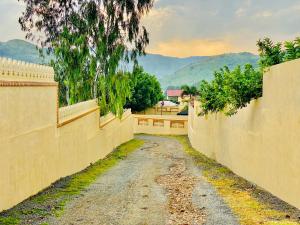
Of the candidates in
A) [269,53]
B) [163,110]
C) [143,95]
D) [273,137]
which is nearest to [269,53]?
[269,53]

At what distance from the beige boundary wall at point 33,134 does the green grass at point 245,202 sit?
5119 mm

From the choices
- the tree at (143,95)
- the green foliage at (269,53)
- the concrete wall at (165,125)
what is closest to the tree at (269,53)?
the green foliage at (269,53)

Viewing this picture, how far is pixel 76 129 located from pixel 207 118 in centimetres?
1003

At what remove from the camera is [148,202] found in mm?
11391

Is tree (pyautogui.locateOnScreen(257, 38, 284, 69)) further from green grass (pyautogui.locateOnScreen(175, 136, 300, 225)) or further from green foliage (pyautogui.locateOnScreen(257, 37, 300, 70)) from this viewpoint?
green grass (pyautogui.locateOnScreen(175, 136, 300, 225))

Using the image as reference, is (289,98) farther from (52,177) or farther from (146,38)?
(146,38)

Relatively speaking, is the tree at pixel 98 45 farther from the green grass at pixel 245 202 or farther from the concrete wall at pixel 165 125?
the concrete wall at pixel 165 125

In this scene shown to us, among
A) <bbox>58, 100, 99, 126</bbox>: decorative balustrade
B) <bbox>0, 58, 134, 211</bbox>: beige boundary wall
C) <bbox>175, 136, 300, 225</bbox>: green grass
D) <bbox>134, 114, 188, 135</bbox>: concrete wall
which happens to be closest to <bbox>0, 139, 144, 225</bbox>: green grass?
<bbox>0, 58, 134, 211</bbox>: beige boundary wall

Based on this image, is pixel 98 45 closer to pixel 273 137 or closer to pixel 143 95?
pixel 273 137

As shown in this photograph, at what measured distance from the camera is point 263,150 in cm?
1284

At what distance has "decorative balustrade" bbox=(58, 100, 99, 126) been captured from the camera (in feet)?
51.8

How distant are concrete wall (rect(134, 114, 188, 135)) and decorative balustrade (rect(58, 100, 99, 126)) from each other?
29.4 meters

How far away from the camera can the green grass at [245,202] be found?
30.6 feet

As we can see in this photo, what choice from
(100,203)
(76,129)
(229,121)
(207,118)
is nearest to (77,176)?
(76,129)
